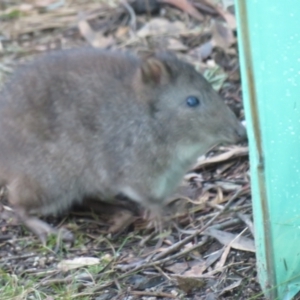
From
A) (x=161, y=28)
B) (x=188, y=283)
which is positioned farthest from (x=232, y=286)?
(x=161, y=28)

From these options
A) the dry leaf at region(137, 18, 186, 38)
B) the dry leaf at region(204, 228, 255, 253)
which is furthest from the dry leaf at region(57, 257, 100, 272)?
the dry leaf at region(137, 18, 186, 38)

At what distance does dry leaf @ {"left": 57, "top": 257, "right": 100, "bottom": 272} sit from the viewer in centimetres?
446

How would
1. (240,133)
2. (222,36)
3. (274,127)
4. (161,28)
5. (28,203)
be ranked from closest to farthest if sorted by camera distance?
(274,127), (240,133), (28,203), (222,36), (161,28)

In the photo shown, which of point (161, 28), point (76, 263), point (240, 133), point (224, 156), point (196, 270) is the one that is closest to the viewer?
point (196, 270)

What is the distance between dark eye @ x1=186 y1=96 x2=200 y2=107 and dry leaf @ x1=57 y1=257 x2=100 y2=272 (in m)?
0.98

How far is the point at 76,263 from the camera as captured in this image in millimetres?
4484

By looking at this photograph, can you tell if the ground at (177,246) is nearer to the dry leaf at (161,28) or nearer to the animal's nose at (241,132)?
the dry leaf at (161,28)

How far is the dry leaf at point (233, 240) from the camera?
434 centimetres

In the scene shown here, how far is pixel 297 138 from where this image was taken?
3438 mm

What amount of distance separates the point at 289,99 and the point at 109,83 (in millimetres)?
1654

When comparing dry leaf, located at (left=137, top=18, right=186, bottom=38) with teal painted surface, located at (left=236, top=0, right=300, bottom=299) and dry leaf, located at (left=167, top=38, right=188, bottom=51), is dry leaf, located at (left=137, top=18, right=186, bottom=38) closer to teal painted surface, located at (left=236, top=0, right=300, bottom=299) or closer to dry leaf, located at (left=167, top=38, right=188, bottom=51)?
dry leaf, located at (left=167, top=38, right=188, bottom=51)

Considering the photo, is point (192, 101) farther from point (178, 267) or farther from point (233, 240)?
point (178, 267)

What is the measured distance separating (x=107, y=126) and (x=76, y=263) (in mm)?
786

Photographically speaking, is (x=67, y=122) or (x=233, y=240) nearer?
(x=233, y=240)
